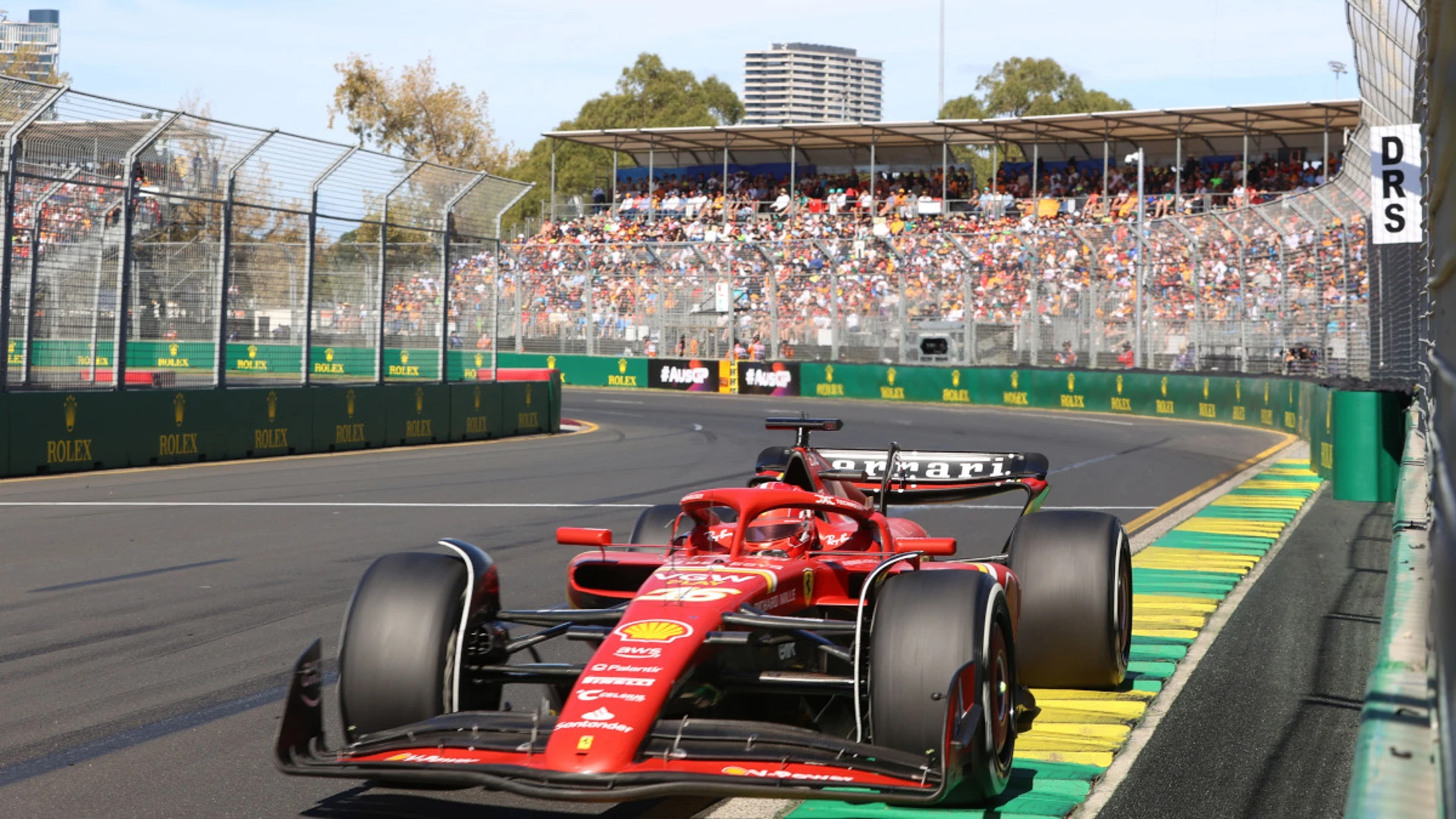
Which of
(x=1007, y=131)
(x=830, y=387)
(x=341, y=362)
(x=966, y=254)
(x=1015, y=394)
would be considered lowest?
(x=1015, y=394)

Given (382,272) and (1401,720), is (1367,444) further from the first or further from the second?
(382,272)

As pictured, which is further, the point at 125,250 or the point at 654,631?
the point at 125,250

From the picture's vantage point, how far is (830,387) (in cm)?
3622

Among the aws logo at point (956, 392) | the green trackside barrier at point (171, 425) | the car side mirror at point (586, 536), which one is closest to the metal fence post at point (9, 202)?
the green trackside barrier at point (171, 425)

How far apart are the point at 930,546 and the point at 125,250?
12937 millimetres

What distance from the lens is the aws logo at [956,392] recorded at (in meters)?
33.6

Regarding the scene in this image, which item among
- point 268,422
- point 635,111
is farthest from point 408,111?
point 268,422

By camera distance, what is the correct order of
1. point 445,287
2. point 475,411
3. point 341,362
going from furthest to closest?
point 475,411 < point 445,287 < point 341,362

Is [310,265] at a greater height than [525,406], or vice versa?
[310,265]

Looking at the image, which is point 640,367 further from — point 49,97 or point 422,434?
point 49,97

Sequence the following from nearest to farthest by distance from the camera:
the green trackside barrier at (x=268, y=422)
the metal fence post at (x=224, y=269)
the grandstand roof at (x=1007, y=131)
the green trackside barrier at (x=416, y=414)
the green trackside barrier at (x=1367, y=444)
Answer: the green trackside barrier at (x=1367, y=444) < the metal fence post at (x=224, y=269) < the green trackside barrier at (x=268, y=422) < the green trackside barrier at (x=416, y=414) < the grandstand roof at (x=1007, y=131)

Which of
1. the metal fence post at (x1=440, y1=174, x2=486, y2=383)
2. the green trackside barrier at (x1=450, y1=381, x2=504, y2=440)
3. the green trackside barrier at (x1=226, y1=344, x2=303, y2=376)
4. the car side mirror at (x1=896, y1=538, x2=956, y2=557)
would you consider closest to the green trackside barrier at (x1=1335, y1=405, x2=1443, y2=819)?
the car side mirror at (x1=896, y1=538, x2=956, y2=557)

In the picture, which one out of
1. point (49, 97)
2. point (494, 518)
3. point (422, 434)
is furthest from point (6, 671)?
point (422, 434)

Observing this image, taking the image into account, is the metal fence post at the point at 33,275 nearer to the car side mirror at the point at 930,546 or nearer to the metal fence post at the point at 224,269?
the metal fence post at the point at 224,269
